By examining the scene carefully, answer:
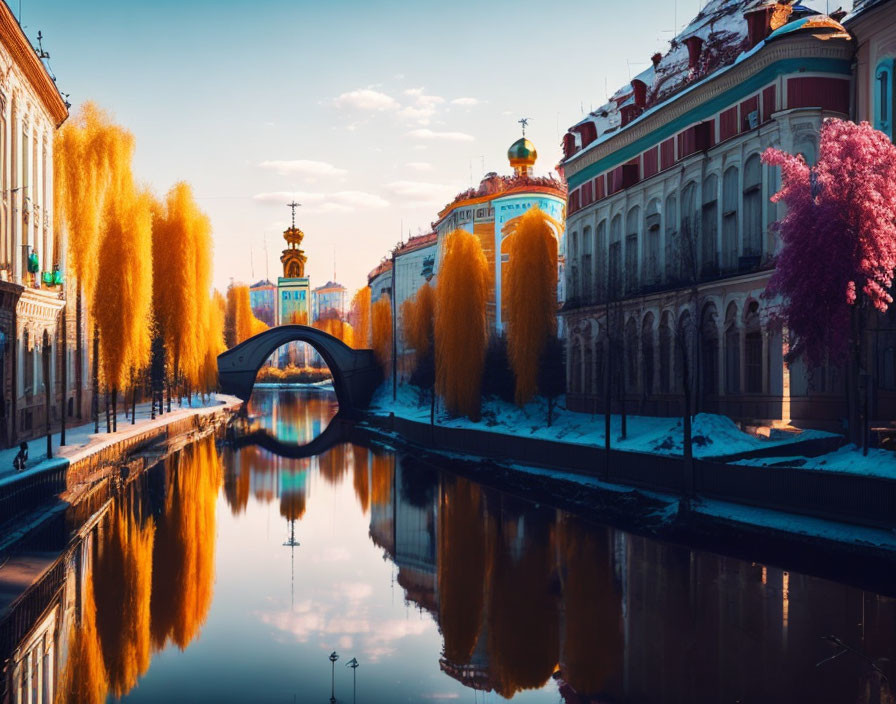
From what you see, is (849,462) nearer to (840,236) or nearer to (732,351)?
(840,236)

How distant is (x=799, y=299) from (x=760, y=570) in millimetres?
7955

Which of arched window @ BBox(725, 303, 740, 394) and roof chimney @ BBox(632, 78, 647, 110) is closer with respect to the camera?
arched window @ BBox(725, 303, 740, 394)

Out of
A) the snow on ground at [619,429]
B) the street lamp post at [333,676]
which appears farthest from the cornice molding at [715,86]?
the street lamp post at [333,676]

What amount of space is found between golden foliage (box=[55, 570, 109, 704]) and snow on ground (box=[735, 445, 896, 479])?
15261 mm

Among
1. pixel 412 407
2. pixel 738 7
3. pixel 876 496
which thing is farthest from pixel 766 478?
pixel 412 407

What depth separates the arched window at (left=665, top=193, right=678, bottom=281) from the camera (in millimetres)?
36688

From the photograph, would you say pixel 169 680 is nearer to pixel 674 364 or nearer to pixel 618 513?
Result: pixel 618 513

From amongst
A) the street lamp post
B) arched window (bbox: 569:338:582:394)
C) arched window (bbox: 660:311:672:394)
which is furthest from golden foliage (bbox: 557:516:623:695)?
arched window (bbox: 569:338:582:394)

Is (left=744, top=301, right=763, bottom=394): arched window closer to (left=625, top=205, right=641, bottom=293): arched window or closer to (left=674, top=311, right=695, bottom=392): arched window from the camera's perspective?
(left=674, top=311, right=695, bottom=392): arched window

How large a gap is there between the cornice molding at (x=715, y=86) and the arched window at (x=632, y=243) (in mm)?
3155

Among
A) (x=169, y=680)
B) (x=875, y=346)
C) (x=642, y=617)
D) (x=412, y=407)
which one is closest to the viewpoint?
Answer: (x=169, y=680)

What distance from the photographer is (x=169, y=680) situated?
41.3 ft

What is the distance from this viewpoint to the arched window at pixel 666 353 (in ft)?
123

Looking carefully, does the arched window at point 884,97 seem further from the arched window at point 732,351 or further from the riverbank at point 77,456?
the riverbank at point 77,456
